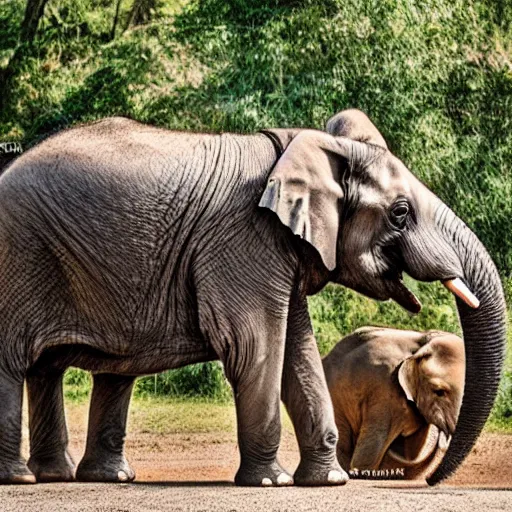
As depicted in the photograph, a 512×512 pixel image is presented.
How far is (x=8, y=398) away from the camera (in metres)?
7.82

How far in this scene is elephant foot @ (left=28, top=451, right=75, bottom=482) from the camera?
830cm

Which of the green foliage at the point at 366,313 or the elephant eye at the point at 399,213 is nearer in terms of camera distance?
the elephant eye at the point at 399,213

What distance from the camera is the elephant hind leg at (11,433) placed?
7.79 m

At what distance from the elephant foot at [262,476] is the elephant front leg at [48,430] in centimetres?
91

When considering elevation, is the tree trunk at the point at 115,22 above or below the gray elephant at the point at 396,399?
above

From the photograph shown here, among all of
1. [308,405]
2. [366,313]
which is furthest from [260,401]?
[366,313]

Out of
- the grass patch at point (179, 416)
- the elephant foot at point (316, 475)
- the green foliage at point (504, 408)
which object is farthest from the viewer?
the green foliage at point (504, 408)

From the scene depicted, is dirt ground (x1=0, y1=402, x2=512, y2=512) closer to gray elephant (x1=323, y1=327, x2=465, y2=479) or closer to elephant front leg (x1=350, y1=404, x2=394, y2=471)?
elephant front leg (x1=350, y1=404, x2=394, y2=471)

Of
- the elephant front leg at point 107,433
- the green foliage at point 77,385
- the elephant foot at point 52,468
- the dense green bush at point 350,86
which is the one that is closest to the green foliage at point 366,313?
the dense green bush at point 350,86

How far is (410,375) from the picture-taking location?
10797 mm

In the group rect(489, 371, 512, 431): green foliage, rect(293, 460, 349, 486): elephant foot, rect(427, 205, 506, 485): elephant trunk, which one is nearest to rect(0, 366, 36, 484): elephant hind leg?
rect(293, 460, 349, 486): elephant foot

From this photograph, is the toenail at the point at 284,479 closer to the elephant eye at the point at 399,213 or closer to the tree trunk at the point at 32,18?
the elephant eye at the point at 399,213

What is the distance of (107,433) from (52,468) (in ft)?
1.06

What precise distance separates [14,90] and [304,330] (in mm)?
9559
